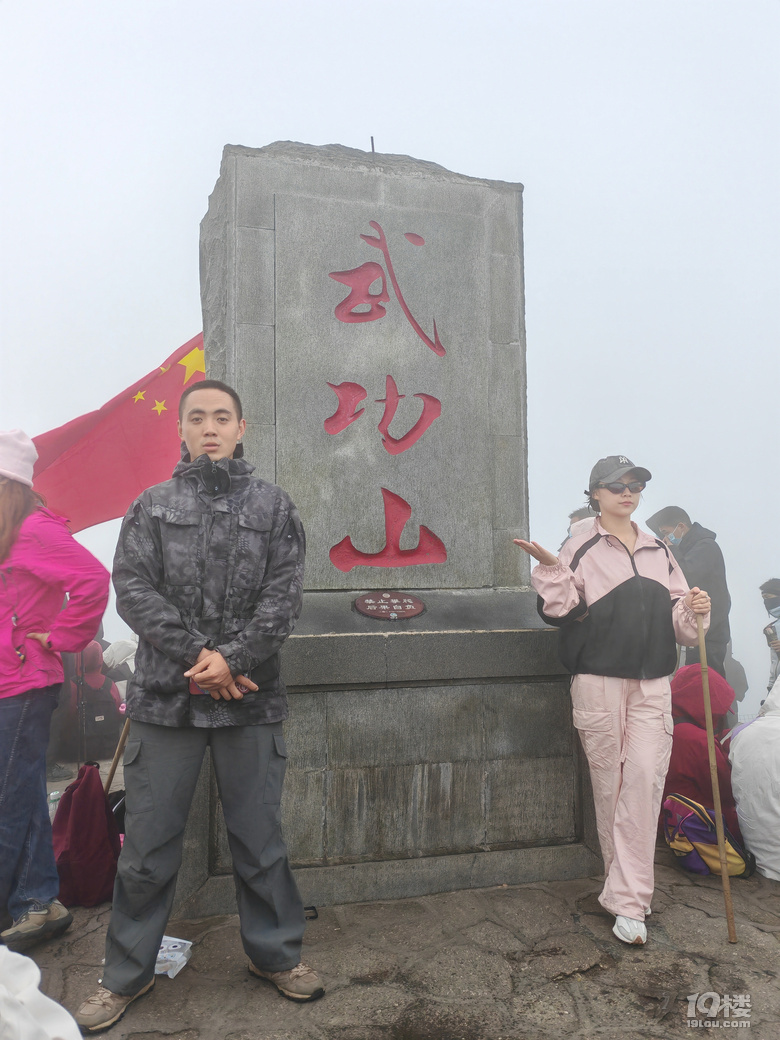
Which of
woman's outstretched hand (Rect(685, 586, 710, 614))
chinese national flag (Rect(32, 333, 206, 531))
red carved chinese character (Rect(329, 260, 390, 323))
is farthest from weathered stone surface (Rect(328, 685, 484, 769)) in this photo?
chinese national flag (Rect(32, 333, 206, 531))

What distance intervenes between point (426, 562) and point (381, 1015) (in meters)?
2.25

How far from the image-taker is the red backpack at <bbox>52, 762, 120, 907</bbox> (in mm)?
3750

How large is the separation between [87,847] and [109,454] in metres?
4.03

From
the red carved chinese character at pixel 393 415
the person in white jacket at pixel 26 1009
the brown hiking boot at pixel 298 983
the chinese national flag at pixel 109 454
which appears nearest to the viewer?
the person in white jacket at pixel 26 1009

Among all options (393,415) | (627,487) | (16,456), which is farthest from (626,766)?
(16,456)

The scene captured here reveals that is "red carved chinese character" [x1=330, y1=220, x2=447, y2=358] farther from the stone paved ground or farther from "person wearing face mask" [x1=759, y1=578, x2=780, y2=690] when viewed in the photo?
"person wearing face mask" [x1=759, y1=578, x2=780, y2=690]

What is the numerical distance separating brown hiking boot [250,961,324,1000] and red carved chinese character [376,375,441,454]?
2.57m

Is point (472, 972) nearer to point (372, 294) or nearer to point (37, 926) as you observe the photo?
point (37, 926)

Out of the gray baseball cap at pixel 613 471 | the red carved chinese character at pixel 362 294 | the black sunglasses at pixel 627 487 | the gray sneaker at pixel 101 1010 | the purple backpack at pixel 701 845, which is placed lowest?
the purple backpack at pixel 701 845

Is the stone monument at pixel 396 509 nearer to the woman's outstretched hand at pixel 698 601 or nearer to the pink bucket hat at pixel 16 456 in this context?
the woman's outstretched hand at pixel 698 601

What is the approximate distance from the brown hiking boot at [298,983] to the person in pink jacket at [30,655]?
1234mm

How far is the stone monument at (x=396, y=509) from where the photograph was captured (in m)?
3.68

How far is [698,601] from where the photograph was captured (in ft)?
11.5

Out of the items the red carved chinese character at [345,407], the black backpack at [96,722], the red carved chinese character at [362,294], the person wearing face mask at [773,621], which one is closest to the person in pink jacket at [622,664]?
the red carved chinese character at [345,407]
